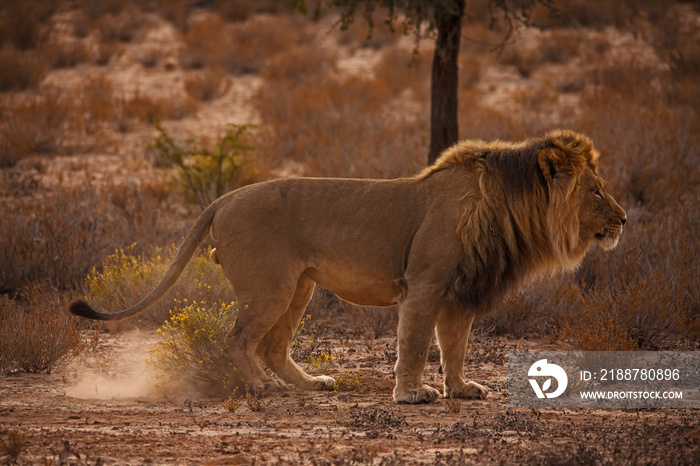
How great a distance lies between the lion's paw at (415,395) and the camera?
5.18 m

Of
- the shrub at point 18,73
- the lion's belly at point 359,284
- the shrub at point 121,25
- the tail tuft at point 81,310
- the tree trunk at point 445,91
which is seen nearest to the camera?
the tail tuft at point 81,310

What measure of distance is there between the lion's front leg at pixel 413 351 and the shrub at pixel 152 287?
2.69 m

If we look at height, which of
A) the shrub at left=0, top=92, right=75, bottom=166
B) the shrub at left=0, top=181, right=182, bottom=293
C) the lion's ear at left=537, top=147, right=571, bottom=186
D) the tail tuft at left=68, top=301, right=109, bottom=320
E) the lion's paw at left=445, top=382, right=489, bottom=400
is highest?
the lion's ear at left=537, top=147, right=571, bottom=186

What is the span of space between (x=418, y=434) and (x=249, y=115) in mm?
13152

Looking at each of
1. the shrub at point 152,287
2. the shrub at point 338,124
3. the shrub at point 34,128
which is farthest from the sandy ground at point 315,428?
the shrub at point 34,128

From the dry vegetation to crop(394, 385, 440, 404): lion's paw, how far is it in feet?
1.54

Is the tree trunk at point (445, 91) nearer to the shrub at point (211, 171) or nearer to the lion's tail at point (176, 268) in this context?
the shrub at point (211, 171)

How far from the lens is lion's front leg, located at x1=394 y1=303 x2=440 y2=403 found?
16.4ft

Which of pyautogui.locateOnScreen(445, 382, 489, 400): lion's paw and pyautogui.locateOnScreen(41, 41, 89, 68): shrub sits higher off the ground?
pyautogui.locateOnScreen(445, 382, 489, 400): lion's paw

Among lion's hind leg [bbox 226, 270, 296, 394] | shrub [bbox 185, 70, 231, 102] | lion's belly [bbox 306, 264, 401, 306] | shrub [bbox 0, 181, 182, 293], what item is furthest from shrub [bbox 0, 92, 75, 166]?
lion's belly [bbox 306, 264, 401, 306]

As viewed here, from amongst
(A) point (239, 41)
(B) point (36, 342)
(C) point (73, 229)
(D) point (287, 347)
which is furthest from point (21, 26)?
(D) point (287, 347)

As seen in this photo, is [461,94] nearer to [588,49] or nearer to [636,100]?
[636,100]

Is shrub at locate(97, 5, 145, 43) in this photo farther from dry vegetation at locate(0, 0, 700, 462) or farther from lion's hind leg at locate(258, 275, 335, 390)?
lion's hind leg at locate(258, 275, 335, 390)

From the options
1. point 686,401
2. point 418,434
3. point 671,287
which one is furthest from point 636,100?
point 418,434
